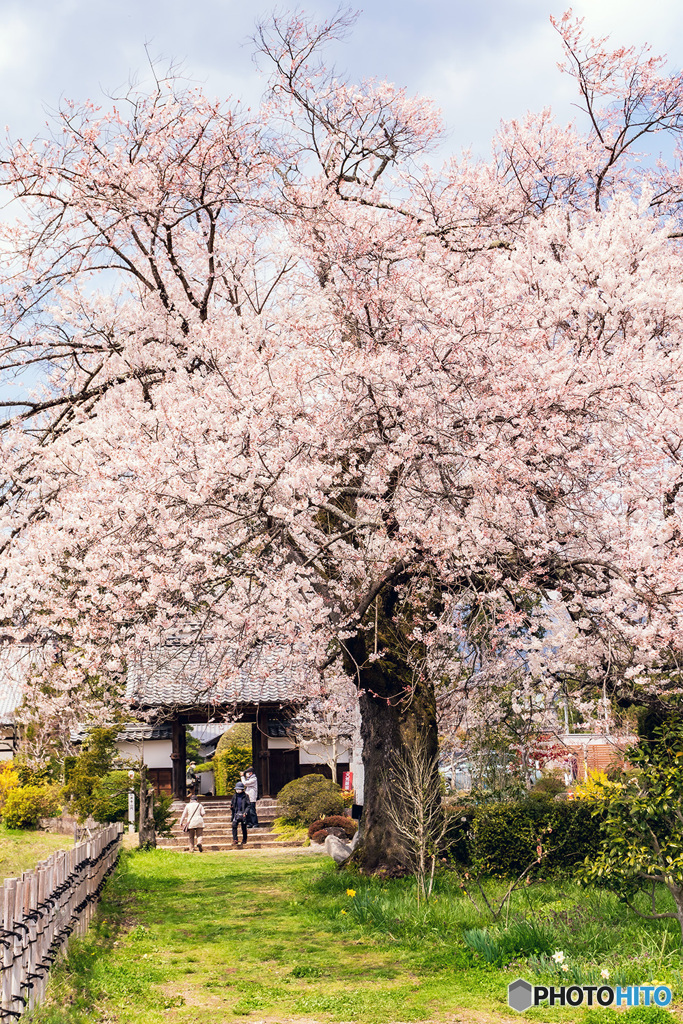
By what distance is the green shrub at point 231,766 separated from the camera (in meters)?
26.1

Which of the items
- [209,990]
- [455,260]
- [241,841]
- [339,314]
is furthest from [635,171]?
[241,841]

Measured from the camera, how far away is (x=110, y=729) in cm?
1784

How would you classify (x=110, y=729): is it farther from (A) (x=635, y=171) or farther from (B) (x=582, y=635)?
(A) (x=635, y=171)

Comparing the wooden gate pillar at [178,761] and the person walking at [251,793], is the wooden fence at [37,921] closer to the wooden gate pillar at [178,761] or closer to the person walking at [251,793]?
the person walking at [251,793]

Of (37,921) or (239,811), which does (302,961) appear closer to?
(37,921)

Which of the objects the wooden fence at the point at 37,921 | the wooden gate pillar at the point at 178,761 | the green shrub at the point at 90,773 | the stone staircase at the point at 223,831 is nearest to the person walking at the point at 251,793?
the stone staircase at the point at 223,831

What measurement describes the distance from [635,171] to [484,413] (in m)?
7.18

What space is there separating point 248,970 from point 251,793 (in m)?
14.7

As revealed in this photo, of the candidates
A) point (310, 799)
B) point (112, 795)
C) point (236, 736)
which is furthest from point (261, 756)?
point (236, 736)

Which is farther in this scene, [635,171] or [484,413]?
[635,171]

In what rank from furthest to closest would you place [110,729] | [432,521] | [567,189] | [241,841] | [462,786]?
[241,841] < [110,729] < [462,786] < [567,189] < [432,521]

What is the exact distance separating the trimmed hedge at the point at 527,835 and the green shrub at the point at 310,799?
1054 centimetres

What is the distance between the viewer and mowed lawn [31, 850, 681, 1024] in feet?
19.9

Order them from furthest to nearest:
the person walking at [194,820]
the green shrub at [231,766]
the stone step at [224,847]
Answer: the green shrub at [231,766], the stone step at [224,847], the person walking at [194,820]
